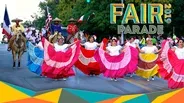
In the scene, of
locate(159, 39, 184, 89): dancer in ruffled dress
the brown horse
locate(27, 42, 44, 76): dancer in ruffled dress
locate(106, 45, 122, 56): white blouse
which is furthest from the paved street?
the brown horse

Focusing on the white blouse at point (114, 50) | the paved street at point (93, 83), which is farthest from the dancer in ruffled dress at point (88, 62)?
the white blouse at point (114, 50)

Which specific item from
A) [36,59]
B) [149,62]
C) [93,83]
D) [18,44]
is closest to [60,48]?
[93,83]

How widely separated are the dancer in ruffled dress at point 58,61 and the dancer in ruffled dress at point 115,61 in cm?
118

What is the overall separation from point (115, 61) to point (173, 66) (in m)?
3.11

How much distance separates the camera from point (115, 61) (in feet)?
55.5

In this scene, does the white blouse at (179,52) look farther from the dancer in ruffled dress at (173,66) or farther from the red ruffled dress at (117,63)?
the red ruffled dress at (117,63)

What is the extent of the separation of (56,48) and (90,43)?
2704 millimetres

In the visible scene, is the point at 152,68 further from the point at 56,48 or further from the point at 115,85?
the point at 56,48

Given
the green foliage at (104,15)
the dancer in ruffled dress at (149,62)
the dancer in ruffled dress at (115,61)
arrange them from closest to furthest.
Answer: the dancer in ruffled dress at (115,61) → the dancer in ruffled dress at (149,62) → the green foliage at (104,15)

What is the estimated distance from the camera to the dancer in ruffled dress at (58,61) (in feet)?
52.9

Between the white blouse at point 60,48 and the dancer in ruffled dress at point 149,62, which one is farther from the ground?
the white blouse at point 60,48

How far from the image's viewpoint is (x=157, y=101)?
11281 mm

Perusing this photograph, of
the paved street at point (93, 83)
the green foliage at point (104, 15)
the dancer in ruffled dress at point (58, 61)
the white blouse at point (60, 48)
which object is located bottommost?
the green foliage at point (104, 15)

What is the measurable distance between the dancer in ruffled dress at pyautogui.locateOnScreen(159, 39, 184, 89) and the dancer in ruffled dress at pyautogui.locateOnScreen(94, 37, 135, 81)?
232 cm
